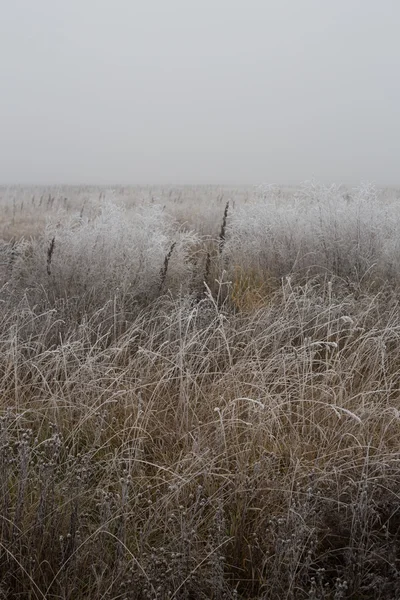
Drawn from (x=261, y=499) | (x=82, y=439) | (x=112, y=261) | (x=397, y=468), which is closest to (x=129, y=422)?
(x=82, y=439)

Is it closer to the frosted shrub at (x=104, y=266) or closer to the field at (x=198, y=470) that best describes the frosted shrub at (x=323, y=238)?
the field at (x=198, y=470)

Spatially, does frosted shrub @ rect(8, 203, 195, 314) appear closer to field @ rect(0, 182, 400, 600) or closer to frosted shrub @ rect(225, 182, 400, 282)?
field @ rect(0, 182, 400, 600)

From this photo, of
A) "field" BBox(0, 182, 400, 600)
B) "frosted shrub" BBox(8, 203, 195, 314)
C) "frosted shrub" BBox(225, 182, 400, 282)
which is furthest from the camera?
"frosted shrub" BBox(225, 182, 400, 282)

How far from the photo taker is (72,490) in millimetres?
2414

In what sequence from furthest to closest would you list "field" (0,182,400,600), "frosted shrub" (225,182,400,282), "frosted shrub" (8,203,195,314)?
"frosted shrub" (225,182,400,282)
"frosted shrub" (8,203,195,314)
"field" (0,182,400,600)

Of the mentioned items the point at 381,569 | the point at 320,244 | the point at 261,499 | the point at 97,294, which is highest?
the point at 320,244

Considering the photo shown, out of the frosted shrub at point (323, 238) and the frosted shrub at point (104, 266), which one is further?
the frosted shrub at point (323, 238)

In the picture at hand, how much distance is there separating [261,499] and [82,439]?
118 centimetres

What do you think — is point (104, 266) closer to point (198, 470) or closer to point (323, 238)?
point (323, 238)

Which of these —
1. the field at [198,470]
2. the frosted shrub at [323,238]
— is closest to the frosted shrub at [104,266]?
the field at [198,470]

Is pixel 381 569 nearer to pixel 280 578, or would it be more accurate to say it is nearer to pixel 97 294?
pixel 280 578

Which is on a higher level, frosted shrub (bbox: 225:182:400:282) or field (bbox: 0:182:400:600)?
frosted shrub (bbox: 225:182:400:282)

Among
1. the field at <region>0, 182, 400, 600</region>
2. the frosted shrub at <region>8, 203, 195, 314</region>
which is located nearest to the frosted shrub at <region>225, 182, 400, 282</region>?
the field at <region>0, 182, 400, 600</region>

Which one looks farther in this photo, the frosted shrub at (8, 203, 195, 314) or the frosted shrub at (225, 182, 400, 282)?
the frosted shrub at (225, 182, 400, 282)
